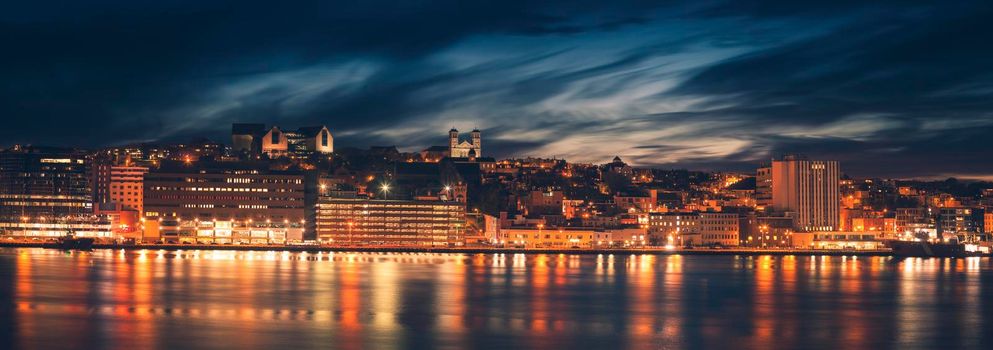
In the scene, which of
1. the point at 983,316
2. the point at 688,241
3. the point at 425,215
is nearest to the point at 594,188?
the point at 688,241

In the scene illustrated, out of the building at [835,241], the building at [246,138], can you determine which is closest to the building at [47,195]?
the building at [246,138]

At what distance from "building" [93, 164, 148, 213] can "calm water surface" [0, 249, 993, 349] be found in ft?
97.9

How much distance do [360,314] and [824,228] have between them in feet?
213

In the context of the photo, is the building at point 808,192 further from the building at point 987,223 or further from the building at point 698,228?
the building at point 987,223

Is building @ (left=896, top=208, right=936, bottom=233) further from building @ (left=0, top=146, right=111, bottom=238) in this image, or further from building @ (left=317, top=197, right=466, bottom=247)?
building @ (left=0, top=146, right=111, bottom=238)

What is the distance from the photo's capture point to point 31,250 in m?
79.2

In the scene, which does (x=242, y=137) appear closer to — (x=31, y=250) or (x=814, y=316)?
(x=31, y=250)

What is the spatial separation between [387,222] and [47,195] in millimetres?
27111

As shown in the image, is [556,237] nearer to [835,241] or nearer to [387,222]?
[387,222]

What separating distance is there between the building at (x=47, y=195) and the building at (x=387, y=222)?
16181mm

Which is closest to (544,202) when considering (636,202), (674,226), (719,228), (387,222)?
(636,202)

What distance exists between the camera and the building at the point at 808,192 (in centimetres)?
9475

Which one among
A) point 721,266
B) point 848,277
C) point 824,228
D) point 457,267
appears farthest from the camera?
point 824,228

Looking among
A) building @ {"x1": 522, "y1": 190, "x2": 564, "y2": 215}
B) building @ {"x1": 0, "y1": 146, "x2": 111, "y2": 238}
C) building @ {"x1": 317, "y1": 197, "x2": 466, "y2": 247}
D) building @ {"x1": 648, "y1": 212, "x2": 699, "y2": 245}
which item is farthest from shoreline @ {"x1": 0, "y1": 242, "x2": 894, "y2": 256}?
building @ {"x1": 522, "y1": 190, "x2": 564, "y2": 215}
